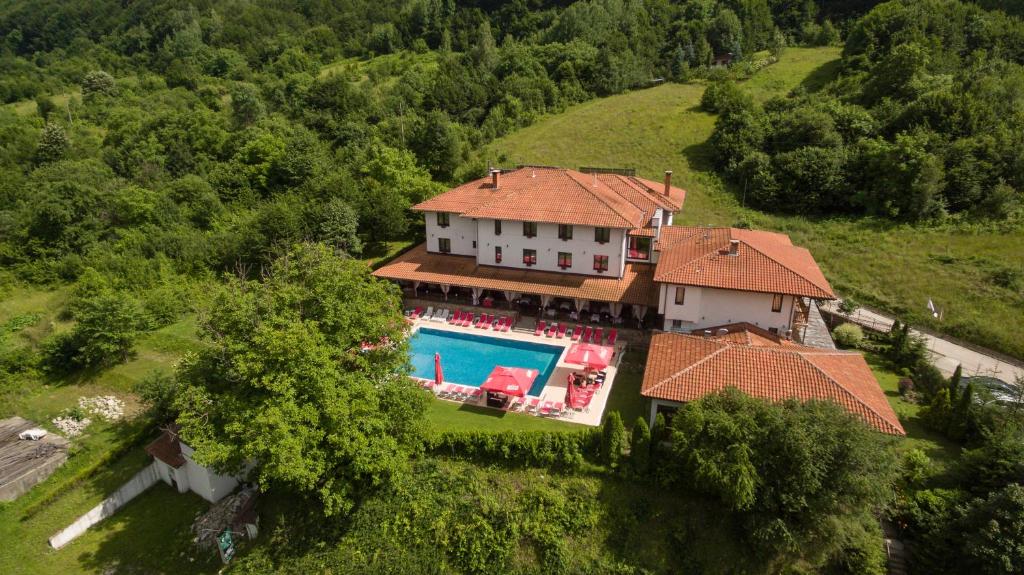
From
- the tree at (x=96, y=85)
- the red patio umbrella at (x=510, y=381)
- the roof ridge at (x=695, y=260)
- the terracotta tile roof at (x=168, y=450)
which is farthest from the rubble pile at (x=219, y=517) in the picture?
the tree at (x=96, y=85)

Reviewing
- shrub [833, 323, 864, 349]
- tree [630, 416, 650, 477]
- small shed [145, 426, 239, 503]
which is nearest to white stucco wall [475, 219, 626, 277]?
shrub [833, 323, 864, 349]

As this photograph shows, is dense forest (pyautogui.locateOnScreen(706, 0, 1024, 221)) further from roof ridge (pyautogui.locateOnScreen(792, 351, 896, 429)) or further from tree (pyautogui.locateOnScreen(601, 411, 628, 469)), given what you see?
tree (pyautogui.locateOnScreen(601, 411, 628, 469))

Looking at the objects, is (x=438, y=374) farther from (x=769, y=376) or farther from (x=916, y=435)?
(x=916, y=435)

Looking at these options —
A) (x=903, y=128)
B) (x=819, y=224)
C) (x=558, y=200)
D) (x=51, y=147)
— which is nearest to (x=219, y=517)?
(x=558, y=200)

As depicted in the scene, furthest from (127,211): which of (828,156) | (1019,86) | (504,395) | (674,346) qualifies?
(1019,86)

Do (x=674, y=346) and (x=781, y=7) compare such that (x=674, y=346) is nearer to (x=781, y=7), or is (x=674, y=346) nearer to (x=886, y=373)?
(x=886, y=373)
